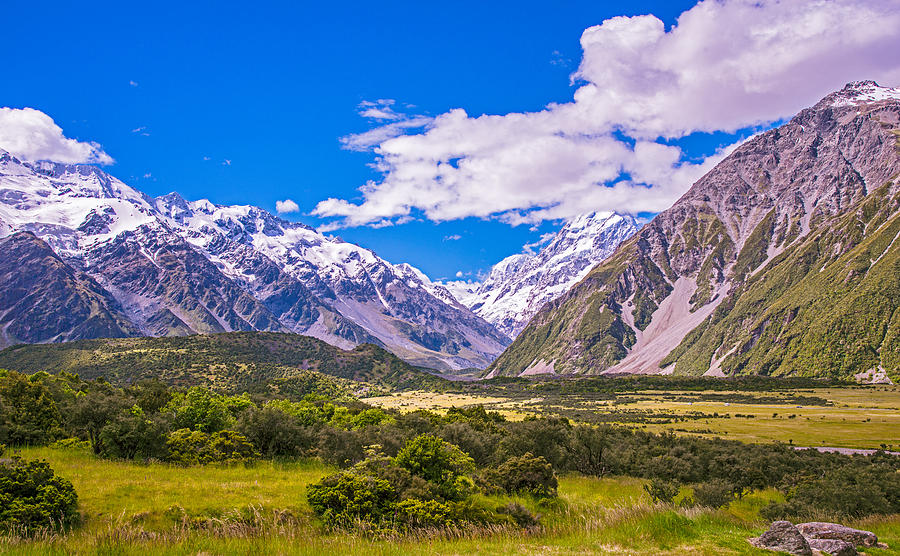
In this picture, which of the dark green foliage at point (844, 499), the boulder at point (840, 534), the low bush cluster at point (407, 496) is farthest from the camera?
the dark green foliage at point (844, 499)

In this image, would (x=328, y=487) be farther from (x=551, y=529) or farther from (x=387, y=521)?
(x=551, y=529)

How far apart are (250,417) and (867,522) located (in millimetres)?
46857

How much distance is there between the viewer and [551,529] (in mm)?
19500

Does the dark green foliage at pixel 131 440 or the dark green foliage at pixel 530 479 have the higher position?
the dark green foliage at pixel 131 440

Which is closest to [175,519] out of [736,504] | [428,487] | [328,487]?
[328,487]

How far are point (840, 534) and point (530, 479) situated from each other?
967 inches

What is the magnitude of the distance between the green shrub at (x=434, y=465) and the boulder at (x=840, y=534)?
19334mm

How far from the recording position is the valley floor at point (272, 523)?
14.1m

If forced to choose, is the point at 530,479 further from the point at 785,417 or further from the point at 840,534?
the point at 785,417

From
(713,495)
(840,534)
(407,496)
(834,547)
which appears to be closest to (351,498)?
(407,496)

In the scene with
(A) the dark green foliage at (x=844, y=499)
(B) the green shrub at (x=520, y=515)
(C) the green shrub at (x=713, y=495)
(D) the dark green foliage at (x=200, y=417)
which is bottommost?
(C) the green shrub at (x=713, y=495)

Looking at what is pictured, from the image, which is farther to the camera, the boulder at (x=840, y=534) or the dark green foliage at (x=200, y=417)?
the dark green foliage at (x=200, y=417)

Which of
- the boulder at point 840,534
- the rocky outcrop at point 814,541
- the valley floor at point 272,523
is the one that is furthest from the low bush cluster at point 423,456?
the boulder at point 840,534

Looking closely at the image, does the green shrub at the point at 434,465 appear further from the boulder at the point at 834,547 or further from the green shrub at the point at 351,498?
the boulder at the point at 834,547
